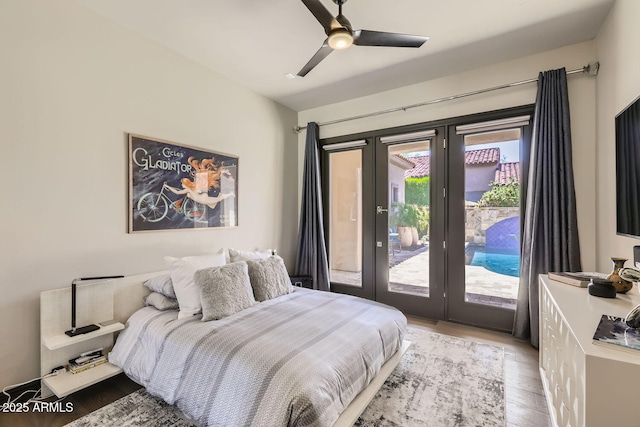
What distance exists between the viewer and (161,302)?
2.39m

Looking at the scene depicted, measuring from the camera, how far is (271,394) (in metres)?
1.39

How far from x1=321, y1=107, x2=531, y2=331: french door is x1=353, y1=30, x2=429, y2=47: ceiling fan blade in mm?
1555

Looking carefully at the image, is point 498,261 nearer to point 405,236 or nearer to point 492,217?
point 492,217

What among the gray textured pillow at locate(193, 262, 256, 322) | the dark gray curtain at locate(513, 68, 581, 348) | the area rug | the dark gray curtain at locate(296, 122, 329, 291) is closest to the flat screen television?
the dark gray curtain at locate(513, 68, 581, 348)

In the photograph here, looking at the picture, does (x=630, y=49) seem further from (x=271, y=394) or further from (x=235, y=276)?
(x=235, y=276)

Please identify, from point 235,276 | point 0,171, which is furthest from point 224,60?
point 235,276

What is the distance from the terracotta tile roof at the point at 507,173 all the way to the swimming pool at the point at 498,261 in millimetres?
781

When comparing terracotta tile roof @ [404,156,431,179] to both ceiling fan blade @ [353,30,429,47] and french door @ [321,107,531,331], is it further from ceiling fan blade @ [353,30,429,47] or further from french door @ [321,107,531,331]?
ceiling fan blade @ [353,30,429,47]

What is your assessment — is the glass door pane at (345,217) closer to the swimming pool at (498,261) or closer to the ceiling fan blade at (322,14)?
the swimming pool at (498,261)

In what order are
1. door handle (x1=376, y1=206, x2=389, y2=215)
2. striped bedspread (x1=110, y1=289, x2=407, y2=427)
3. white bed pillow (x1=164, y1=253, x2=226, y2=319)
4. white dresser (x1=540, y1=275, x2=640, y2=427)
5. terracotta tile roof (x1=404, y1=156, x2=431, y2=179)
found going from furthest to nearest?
door handle (x1=376, y1=206, x2=389, y2=215), terracotta tile roof (x1=404, y1=156, x2=431, y2=179), white bed pillow (x1=164, y1=253, x2=226, y2=319), striped bedspread (x1=110, y1=289, x2=407, y2=427), white dresser (x1=540, y1=275, x2=640, y2=427)

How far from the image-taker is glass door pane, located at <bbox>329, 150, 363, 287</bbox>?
411cm

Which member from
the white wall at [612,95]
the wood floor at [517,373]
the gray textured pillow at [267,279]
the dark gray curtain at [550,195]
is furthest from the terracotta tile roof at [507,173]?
the gray textured pillow at [267,279]

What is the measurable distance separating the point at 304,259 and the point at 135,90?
2809 mm

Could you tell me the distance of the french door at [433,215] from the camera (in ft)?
10.2
